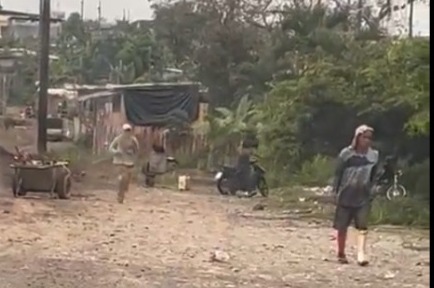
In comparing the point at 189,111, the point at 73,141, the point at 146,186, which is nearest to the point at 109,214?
the point at 146,186

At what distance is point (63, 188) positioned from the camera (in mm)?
8117

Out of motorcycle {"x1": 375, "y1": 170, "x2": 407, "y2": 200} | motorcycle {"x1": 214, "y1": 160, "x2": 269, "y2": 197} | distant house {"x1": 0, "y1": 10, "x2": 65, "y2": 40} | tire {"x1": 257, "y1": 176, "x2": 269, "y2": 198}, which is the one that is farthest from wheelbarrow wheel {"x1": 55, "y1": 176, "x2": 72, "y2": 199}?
motorcycle {"x1": 375, "y1": 170, "x2": 407, "y2": 200}

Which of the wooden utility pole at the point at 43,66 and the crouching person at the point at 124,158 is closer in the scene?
the crouching person at the point at 124,158

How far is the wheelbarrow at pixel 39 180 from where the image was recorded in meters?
8.04

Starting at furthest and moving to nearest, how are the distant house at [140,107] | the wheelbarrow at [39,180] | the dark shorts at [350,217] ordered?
the distant house at [140,107], the wheelbarrow at [39,180], the dark shorts at [350,217]

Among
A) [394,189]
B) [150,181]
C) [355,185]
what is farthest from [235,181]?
[355,185]

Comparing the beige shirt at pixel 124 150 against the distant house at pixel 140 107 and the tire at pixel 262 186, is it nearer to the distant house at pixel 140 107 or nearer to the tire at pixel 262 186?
the tire at pixel 262 186

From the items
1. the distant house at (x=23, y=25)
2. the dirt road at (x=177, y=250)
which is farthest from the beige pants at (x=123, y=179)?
the distant house at (x=23, y=25)

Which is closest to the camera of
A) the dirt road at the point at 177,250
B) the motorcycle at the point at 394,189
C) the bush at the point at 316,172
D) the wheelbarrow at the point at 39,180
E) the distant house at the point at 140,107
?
the dirt road at the point at 177,250

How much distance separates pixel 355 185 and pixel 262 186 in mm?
4306

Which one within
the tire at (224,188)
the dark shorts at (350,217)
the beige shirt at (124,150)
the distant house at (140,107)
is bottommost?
the dark shorts at (350,217)

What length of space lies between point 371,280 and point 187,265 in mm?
819

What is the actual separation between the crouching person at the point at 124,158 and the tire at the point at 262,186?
1309 mm

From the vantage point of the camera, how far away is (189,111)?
458 inches
